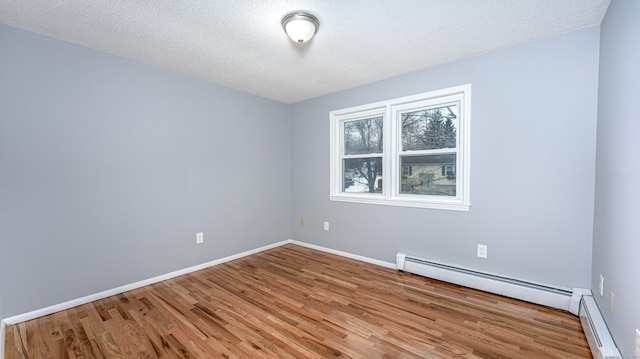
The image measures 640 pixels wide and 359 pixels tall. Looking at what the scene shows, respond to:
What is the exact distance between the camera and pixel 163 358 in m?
1.65

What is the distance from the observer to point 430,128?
2969mm

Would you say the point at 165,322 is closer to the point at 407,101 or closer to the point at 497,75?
the point at 407,101

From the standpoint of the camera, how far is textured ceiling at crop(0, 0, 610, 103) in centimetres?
179

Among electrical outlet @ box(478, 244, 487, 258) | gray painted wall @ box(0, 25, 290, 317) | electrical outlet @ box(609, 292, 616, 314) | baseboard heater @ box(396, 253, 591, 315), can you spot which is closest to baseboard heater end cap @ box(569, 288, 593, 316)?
baseboard heater @ box(396, 253, 591, 315)

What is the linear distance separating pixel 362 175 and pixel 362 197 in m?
0.35

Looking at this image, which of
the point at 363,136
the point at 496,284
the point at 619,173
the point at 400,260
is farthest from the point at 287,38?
the point at 496,284

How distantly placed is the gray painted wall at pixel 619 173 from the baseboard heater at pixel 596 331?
36 millimetres

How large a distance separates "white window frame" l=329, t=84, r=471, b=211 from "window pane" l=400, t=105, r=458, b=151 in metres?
0.06

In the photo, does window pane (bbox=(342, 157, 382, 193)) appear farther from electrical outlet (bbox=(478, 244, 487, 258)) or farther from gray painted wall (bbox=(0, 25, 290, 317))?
gray painted wall (bbox=(0, 25, 290, 317))

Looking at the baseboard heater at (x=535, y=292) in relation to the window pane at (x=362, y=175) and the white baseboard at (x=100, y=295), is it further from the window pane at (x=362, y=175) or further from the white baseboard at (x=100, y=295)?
the white baseboard at (x=100, y=295)

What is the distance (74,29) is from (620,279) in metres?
4.14

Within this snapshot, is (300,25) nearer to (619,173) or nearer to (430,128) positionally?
(430,128)

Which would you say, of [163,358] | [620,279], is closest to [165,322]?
[163,358]

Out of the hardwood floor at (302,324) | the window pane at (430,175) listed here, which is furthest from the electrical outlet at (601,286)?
the window pane at (430,175)
